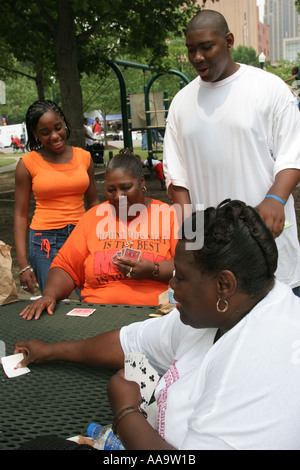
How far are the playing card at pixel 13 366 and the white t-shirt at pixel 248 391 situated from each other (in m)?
0.79

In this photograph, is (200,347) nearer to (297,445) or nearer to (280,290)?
(280,290)

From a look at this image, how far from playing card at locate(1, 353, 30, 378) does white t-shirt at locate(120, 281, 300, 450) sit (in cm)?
79

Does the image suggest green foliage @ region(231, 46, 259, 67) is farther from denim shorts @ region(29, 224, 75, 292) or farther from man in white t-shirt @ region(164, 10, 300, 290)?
man in white t-shirt @ region(164, 10, 300, 290)

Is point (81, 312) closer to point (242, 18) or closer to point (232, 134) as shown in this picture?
point (232, 134)

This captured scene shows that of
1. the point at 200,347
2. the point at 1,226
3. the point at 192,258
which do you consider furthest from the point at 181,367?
the point at 1,226

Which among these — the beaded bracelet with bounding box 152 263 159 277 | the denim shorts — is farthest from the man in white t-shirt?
the denim shorts

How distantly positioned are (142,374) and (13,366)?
668 mm

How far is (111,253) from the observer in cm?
258

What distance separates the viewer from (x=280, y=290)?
1.29 metres

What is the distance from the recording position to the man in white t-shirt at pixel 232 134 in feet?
7.36

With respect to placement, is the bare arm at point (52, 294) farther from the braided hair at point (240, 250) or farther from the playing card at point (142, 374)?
the braided hair at point (240, 250)

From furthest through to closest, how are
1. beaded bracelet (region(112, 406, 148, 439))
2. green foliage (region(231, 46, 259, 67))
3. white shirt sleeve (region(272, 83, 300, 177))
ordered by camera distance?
green foliage (region(231, 46, 259, 67)) → white shirt sleeve (region(272, 83, 300, 177)) → beaded bracelet (region(112, 406, 148, 439))

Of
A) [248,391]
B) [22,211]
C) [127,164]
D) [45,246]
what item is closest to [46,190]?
[22,211]

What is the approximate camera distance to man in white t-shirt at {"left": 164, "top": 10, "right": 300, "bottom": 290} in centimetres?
224
